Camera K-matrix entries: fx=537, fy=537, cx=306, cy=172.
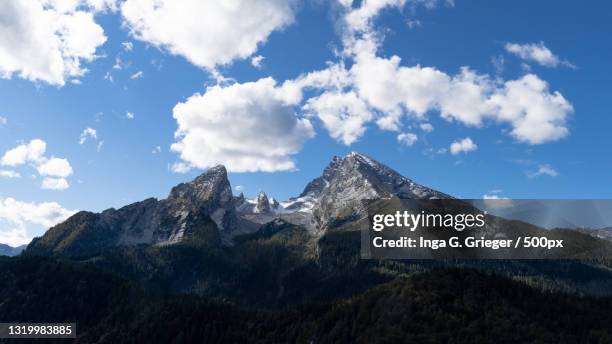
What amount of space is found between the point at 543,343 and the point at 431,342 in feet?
141

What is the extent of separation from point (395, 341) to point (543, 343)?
54.9 m

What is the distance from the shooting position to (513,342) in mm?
195875

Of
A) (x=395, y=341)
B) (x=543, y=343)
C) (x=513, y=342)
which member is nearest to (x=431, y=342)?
(x=395, y=341)

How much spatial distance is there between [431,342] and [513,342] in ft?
99.6

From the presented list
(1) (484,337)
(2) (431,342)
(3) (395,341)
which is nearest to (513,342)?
(1) (484,337)

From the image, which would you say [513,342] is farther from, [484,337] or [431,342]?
[431,342]

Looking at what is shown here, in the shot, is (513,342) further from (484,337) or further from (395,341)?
(395,341)

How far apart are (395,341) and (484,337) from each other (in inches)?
1291

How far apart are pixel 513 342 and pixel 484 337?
10.2m

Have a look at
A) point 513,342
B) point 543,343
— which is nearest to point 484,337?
point 513,342

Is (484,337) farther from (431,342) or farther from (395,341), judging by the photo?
(395,341)

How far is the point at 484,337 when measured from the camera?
7800 inches

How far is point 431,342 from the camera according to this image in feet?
637

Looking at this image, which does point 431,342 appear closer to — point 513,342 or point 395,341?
point 395,341
